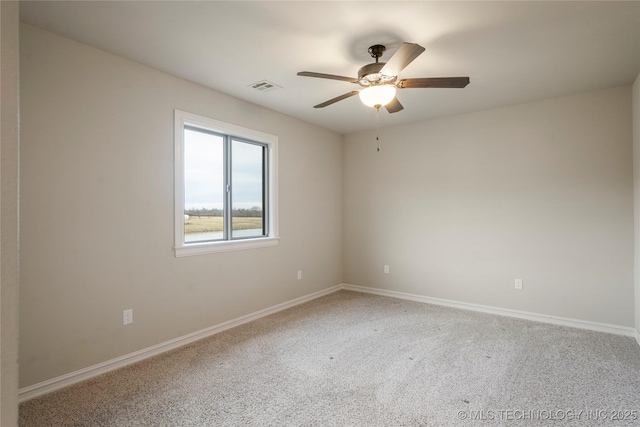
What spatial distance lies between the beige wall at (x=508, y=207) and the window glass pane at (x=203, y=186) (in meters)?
2.32

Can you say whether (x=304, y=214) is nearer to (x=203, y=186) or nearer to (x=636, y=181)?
(x=203, y=186)

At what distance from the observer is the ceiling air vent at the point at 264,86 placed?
3.21 metres

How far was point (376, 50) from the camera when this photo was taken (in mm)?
→ 2510

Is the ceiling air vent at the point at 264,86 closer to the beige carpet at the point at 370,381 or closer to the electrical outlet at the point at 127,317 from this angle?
the electrical outlet at the point at 127,317

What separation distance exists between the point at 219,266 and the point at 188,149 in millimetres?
1232

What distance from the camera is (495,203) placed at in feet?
13.2

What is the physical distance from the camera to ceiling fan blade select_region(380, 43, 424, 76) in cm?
192

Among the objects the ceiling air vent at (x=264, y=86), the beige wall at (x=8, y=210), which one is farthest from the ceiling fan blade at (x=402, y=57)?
the beige wall at (x=8, y=210)

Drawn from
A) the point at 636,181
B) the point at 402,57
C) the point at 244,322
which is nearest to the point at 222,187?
the point at 244,322

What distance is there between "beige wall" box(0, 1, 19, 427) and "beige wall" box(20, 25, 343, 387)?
5.59ft

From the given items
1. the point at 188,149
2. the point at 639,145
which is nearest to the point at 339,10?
the point at 188,149

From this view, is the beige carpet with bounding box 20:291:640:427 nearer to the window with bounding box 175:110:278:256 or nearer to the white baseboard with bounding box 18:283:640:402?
the white baseboard with bounding box 18:283:640:402

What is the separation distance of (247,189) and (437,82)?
2440 millimetres

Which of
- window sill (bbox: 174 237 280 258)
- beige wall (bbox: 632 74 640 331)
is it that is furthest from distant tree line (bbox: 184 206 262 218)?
beige wall (bbox: 632 74 640 331)
